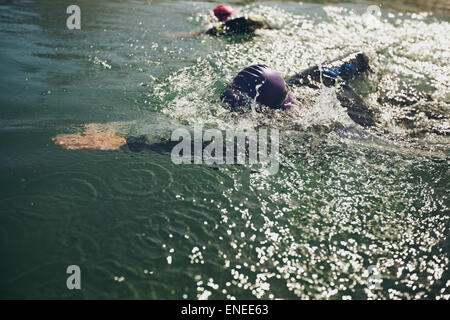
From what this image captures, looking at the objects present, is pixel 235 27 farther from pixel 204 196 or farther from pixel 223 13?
pixel 204 196

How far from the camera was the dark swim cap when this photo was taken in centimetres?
448

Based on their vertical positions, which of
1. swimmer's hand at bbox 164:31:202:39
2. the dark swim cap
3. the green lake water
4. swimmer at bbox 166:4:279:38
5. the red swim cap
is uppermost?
the red swim cap

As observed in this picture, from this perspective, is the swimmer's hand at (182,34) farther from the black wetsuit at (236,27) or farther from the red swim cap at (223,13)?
the red swim cap at (223,13)

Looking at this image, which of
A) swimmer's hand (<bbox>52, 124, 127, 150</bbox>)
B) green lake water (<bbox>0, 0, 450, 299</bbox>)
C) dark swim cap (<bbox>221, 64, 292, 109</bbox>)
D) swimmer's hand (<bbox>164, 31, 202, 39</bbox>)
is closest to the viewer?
green lake water (<bbox>0, 0, 450, 299</bbox>)

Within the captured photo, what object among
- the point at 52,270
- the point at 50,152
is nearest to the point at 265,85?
the point at 50,152

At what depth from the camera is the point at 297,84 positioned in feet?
17.8

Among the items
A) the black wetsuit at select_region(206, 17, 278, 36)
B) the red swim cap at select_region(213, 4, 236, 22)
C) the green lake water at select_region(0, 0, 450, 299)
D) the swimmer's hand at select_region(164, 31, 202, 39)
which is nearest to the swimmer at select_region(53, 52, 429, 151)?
the green lake water at select_region(0, 0, 450, 299)

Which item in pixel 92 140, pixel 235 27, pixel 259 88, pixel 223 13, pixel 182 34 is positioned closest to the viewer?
pixel 92 140

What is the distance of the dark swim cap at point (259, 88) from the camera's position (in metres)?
4.48

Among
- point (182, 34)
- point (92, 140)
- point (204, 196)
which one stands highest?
point (182, 34)

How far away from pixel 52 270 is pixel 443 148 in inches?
206

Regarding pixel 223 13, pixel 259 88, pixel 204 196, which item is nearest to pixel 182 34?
pixel 223 13

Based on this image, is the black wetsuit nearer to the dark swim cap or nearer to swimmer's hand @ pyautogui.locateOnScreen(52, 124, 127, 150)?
the dark swim cap

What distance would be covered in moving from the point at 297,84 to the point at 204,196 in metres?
3.00
